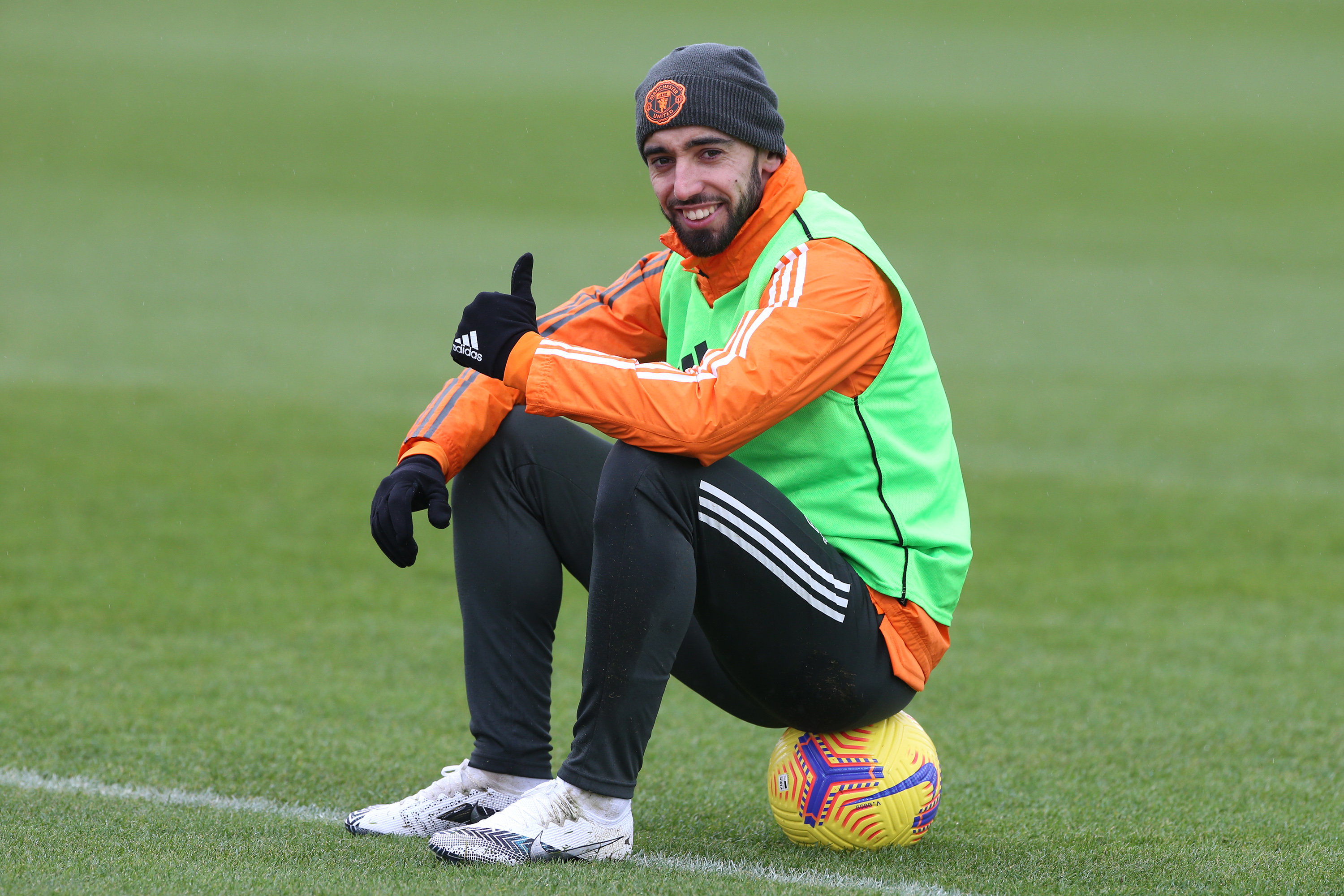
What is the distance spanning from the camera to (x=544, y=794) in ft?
9.52

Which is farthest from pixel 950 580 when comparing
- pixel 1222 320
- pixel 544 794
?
pixel 1222 320

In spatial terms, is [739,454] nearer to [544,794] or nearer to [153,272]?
[544,794]

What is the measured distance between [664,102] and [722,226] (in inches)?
11.3

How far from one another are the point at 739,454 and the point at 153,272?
1690cm

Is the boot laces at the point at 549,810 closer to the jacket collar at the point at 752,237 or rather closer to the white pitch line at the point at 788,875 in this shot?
the white pitch line at the point at 788,875

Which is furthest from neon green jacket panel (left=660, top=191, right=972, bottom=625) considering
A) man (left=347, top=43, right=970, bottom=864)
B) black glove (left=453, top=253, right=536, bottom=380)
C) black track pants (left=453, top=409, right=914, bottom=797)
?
black glove (left=453, top=253, right=536, bottom=380)

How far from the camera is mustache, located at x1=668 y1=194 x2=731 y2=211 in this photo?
3.09 meters

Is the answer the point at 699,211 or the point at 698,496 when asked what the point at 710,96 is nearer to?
the point at 699,211

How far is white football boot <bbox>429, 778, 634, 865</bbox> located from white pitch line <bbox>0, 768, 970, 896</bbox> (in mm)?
116

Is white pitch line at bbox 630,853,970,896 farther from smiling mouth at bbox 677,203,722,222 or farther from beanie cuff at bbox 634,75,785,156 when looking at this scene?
beanie cuff at bbox 634,75,785,156

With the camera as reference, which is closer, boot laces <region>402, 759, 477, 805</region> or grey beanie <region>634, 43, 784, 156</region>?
grey beanie <region>634, 43, 784, 156</region>

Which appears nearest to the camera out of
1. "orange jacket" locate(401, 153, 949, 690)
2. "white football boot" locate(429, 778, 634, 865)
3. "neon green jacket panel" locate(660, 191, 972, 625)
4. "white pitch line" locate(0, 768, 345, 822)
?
"orange jacket" locate(401, 153, 949, 690)

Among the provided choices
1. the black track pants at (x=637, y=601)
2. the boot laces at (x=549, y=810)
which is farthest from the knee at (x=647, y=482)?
the boot laces at (x=549, y=810)

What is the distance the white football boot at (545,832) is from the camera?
2.85 meters
